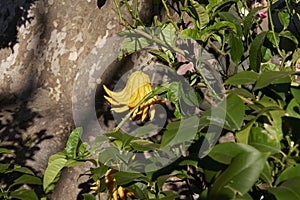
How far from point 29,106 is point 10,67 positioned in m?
0.16

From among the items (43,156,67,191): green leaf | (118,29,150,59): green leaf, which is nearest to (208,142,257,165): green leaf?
(43,156,67,191): green leaf

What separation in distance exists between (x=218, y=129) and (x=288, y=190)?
0.22 meters

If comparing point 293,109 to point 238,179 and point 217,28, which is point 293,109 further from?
point 217,28

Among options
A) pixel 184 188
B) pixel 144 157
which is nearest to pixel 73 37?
pixel 184 188

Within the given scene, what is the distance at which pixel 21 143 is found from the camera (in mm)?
1812

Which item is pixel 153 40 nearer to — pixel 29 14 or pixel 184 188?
pixel 184 188

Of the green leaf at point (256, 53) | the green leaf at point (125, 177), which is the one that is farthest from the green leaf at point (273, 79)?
the green leaf at point (125, 177)

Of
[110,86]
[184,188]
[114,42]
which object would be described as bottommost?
[184,188]

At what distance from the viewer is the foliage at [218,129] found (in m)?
0.76

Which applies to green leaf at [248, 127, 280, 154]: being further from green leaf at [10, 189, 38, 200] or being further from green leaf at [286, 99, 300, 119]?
green leaf at [10, 189, 38, 200]

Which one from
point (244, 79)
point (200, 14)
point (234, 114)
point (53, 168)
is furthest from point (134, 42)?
point (234, 114)

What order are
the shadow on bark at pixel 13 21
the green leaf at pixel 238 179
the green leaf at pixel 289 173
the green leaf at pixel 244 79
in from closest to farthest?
the green leaf at pixel 238 179, the green leaf at pixel 289 173, the green leaf at pixel 244 79, the shadow on bark at pixel 13 21

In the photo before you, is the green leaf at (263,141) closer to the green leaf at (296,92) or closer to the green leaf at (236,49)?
the green leaf at (296,92)

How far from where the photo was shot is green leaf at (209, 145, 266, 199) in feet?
2.16
